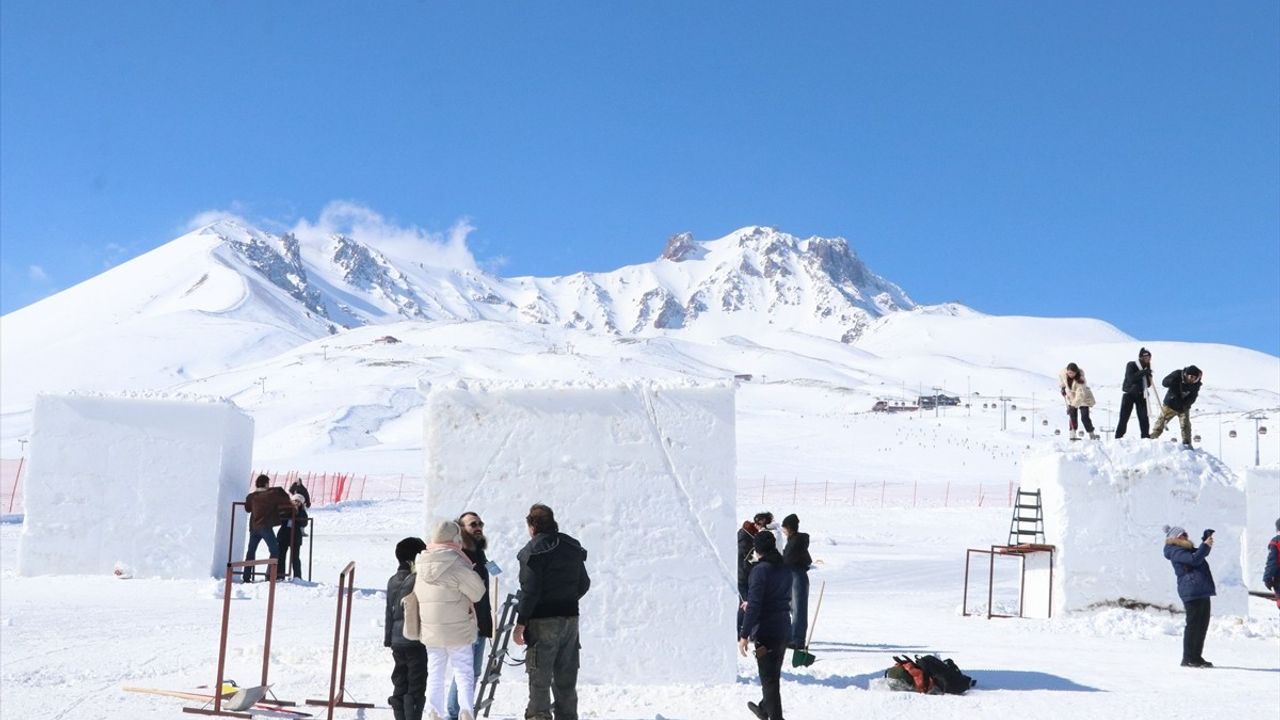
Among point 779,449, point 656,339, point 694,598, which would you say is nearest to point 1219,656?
point 694,598

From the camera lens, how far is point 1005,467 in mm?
55500

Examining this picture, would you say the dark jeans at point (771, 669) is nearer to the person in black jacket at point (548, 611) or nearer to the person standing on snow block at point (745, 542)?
the person in black jacket at point (548, 611)

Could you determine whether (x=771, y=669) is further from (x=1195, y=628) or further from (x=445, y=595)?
(x=1195, y=628)

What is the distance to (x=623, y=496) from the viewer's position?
31.6 ft

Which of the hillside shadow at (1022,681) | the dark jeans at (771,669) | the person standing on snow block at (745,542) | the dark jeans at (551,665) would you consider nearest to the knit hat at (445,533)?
the dark jeans at (551,665)

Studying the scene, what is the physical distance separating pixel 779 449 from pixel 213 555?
48.5 m

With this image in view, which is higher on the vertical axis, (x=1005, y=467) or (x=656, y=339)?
(x=656, y=339)

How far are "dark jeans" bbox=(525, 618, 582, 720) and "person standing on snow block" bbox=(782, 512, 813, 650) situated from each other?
3.45 metres

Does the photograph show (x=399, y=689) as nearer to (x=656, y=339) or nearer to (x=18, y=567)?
(x=18, y=567)

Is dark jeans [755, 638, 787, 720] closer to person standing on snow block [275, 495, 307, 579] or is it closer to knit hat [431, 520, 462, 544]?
knit hat [431, 520, 462, 544]

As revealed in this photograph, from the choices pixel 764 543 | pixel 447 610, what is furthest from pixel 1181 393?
pixel 447 610

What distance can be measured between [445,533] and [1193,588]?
7.51 m

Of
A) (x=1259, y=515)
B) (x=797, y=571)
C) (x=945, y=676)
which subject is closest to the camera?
Result: (x=945, y=676)

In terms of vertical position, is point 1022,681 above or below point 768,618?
below
